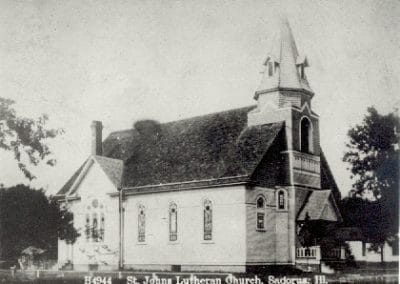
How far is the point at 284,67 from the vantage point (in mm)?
30062

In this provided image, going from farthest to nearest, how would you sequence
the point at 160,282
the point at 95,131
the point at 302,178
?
the point at 95,131 < the point at 302,178 < the point at 160,282

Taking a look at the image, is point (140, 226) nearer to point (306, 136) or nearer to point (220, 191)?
point (220, 191)

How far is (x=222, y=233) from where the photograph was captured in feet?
91.6

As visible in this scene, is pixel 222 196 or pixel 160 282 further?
pixel 222 196

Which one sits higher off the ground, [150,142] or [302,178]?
[150,142]

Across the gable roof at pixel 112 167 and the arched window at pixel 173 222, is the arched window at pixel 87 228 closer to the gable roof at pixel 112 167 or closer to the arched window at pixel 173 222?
the gable roof at pixel 112 167

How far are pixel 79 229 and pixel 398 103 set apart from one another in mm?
22025

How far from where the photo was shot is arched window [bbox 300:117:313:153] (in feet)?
98.9

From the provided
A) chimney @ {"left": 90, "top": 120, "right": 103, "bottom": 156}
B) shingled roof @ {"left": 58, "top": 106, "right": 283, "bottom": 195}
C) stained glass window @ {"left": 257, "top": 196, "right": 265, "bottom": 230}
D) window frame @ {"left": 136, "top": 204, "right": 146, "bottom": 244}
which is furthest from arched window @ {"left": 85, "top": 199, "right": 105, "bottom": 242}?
stained glass window @ {"left": 257, "top": 196, "right": 265, "bottom": 230}

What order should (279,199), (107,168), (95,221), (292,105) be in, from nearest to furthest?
1. (279,199)
2. (292,105)
3. (107,168)
4. (95,221)

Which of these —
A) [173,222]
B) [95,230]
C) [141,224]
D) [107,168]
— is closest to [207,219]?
[173,222]

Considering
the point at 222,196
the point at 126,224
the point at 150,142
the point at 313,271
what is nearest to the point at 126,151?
the point at 150,142

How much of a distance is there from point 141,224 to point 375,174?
12.2m

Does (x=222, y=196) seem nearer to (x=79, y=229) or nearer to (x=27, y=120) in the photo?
(x=79, y=229)
